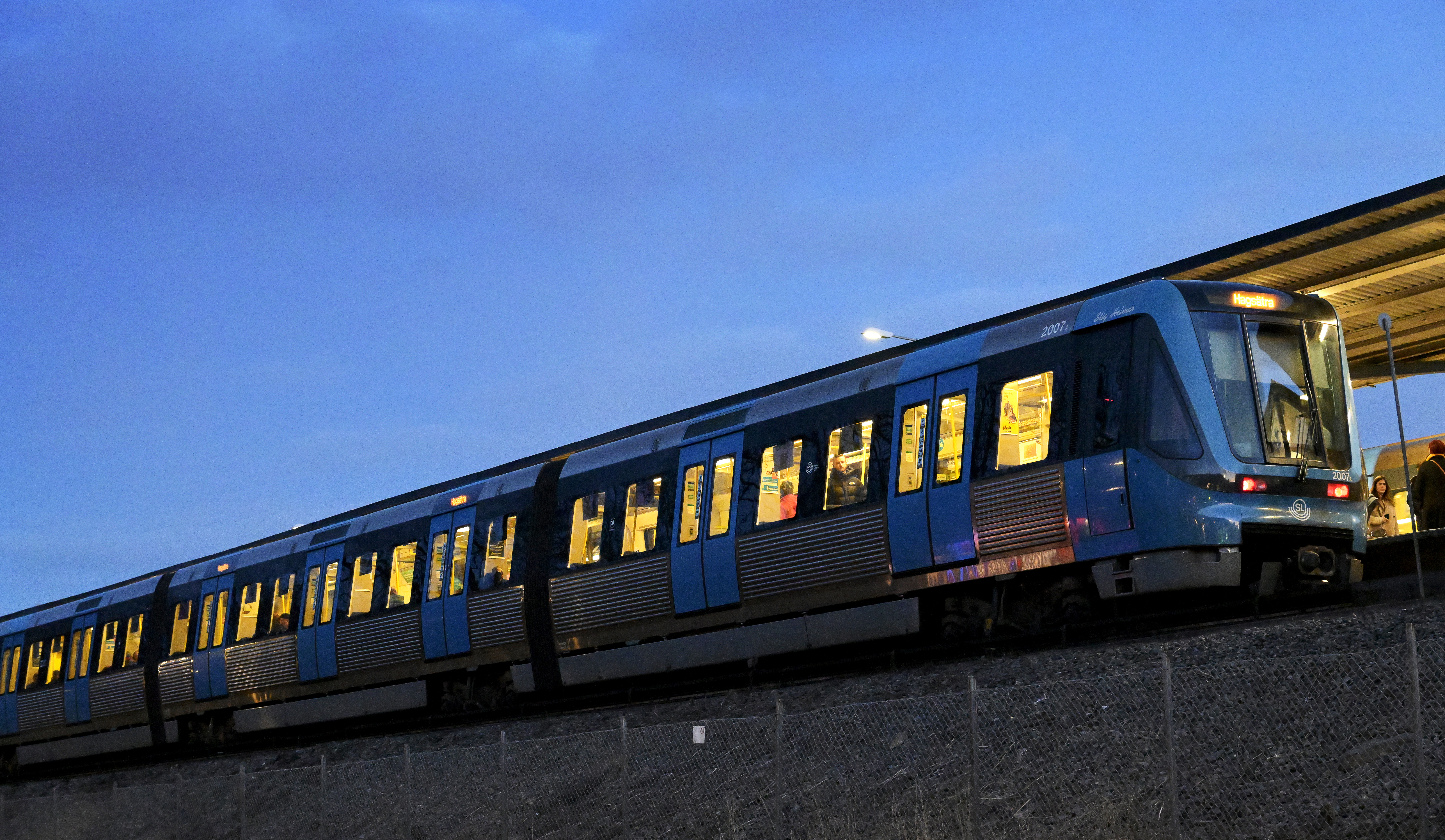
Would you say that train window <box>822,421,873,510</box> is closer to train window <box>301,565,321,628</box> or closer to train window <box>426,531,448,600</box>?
train window <box>426,531,448,600</box>

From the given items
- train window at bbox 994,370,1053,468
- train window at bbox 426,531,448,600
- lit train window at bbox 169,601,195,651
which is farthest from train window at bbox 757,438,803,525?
lit train window at bbox 169,601,195,651

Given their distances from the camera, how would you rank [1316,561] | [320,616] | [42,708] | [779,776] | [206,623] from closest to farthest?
1. [779,776]
2. [1316,561]
3. [320,616]
4. [206,623]
5. [42,708]

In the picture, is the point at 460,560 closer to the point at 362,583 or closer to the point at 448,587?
the point at 448,587

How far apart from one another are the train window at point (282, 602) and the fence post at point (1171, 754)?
1966 centimetres

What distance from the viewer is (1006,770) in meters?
10.7

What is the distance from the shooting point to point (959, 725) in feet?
39.7

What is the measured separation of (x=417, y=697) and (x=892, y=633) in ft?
32.1

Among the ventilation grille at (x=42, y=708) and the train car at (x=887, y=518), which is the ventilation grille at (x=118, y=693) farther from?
the train car at (x=887, y=518)

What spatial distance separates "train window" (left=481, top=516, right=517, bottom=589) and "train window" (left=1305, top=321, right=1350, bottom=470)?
10.9 m

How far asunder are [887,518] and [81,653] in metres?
23.5

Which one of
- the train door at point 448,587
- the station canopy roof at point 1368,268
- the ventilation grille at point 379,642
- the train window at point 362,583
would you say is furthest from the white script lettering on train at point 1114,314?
the train window at point 362,583

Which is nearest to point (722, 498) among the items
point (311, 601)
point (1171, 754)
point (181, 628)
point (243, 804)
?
point (243, 804)

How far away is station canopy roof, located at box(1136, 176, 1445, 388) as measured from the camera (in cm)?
1659

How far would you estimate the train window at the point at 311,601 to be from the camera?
996 inches
